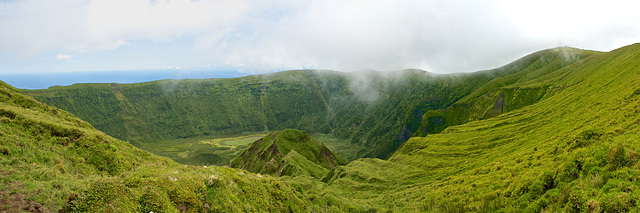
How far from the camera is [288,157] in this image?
126 meters

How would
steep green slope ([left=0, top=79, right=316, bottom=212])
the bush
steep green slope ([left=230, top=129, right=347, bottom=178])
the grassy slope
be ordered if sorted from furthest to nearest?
1. steep green slope ([left=230, top=129, right=347, bottom=178])
2. the grassy slope
3. the bush
4. steep green slope ([left=0, top=79, right=316, bottom=212])

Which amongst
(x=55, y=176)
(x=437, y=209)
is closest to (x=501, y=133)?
(x=437, y=209)

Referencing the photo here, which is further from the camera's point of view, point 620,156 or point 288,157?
→ point 288,157

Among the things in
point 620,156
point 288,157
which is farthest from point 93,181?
point 288,157

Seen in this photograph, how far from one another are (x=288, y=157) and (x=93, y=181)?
10811cm

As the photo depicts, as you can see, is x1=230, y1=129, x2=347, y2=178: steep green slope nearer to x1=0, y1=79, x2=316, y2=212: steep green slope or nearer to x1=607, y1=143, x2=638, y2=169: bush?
x1=0, y1=79, x2=316, y2=212: steep green slope

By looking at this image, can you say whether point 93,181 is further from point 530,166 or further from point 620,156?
point 530,166

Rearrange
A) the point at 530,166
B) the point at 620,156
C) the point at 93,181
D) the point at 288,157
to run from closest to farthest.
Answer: the point at 93,181 < the point at 620,156 < the point at 530,166 < the point at 288,157

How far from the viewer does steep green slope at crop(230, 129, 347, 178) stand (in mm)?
122438

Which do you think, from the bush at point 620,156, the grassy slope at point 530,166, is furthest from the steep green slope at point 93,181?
the bush at point 620,156

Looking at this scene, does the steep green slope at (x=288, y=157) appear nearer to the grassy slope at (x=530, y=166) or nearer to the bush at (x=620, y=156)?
the grassy slope at (x=530, y=166)

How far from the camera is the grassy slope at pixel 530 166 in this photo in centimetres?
2586

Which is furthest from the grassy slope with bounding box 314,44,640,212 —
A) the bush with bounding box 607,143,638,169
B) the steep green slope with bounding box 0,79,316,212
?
the steep green slope with bounding box 0,79,316,212

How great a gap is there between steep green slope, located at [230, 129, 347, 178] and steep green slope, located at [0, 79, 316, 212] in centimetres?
7943
